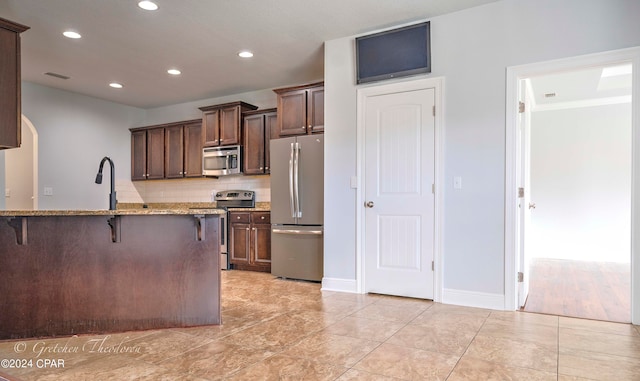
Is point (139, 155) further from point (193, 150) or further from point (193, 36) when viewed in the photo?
point (193, 36)

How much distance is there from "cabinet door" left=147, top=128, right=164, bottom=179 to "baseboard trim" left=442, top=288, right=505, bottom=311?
202 inches

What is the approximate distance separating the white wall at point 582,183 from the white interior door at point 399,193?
433 centimetres

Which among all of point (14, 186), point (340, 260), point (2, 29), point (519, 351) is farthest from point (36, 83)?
point (519, 351)

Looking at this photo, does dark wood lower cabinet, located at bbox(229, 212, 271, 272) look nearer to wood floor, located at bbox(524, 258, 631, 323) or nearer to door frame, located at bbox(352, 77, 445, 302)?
door frame, located at bbox(352, 77, 445, 302)

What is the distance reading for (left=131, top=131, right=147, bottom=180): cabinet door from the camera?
708 centimetres

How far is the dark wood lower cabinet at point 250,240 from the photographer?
18.0ft

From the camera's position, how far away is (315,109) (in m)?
5.02

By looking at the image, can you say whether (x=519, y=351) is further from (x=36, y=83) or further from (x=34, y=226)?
(x=36, y=83)

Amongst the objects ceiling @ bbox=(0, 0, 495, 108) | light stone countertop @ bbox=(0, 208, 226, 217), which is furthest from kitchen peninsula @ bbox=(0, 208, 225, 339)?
ceiling @ bbox=(0, 0, 495, 108)

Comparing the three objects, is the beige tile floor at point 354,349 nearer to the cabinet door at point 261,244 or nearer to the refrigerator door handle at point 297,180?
the refrigerator door handle at point 297,180

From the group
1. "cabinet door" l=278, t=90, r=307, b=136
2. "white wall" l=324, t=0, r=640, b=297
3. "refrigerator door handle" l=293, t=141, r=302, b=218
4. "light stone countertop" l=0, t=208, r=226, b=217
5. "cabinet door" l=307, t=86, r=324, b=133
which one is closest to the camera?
"light stone countertop" l=0, t=208, r=226, b=217

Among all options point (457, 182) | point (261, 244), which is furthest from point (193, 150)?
point (457, 182)

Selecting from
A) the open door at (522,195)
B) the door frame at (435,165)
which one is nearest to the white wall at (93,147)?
the door frame at (435,165)

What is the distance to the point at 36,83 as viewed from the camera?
5.80m
